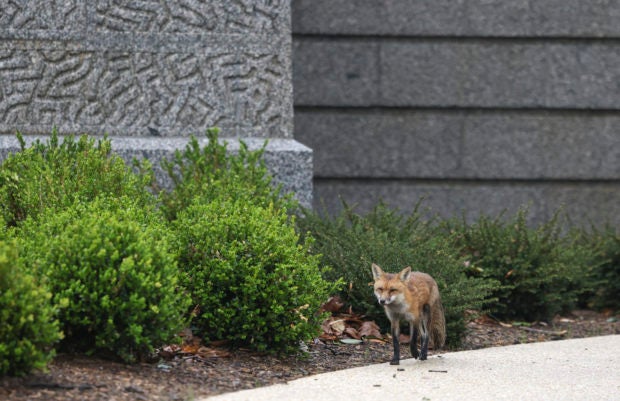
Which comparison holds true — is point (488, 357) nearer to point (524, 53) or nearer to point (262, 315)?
point (262, 315)

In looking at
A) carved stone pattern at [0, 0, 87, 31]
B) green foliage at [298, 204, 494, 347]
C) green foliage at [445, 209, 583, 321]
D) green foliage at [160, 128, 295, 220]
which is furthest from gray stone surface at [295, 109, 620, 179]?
green foliage at [298, 204, 494, 347]

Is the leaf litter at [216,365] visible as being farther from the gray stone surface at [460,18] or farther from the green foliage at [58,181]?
the gray stone surface at [460,18]

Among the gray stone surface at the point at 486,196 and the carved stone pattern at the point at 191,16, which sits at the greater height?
the carved stone pattern at the point at 191,16

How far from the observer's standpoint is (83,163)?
21.2 ft

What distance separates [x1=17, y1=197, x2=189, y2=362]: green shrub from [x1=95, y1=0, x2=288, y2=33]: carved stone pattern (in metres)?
4.37

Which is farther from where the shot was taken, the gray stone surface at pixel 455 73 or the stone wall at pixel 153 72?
the gray stone surface at pixel 455 73

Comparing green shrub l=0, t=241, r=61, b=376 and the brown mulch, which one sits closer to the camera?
green shrub l=0, t=241, r=61, b=376

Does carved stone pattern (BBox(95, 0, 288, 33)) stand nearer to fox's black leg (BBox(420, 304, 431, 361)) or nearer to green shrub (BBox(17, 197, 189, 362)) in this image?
green shrub (BBox(17, 197, 189, 362))

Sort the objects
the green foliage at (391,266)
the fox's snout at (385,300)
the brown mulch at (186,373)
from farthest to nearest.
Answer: the green foliage at (391,266), the fox's snout at (385,300), the brown mulch at (186,373)

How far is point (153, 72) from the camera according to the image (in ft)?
29.4

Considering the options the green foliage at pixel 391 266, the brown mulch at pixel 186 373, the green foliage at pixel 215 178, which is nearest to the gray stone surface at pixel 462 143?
the green foliage at pixel 215 178

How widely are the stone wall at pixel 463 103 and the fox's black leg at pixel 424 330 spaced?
15.7 feet

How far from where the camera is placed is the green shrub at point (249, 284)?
539cm

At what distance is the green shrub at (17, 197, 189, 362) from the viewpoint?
184 inches
